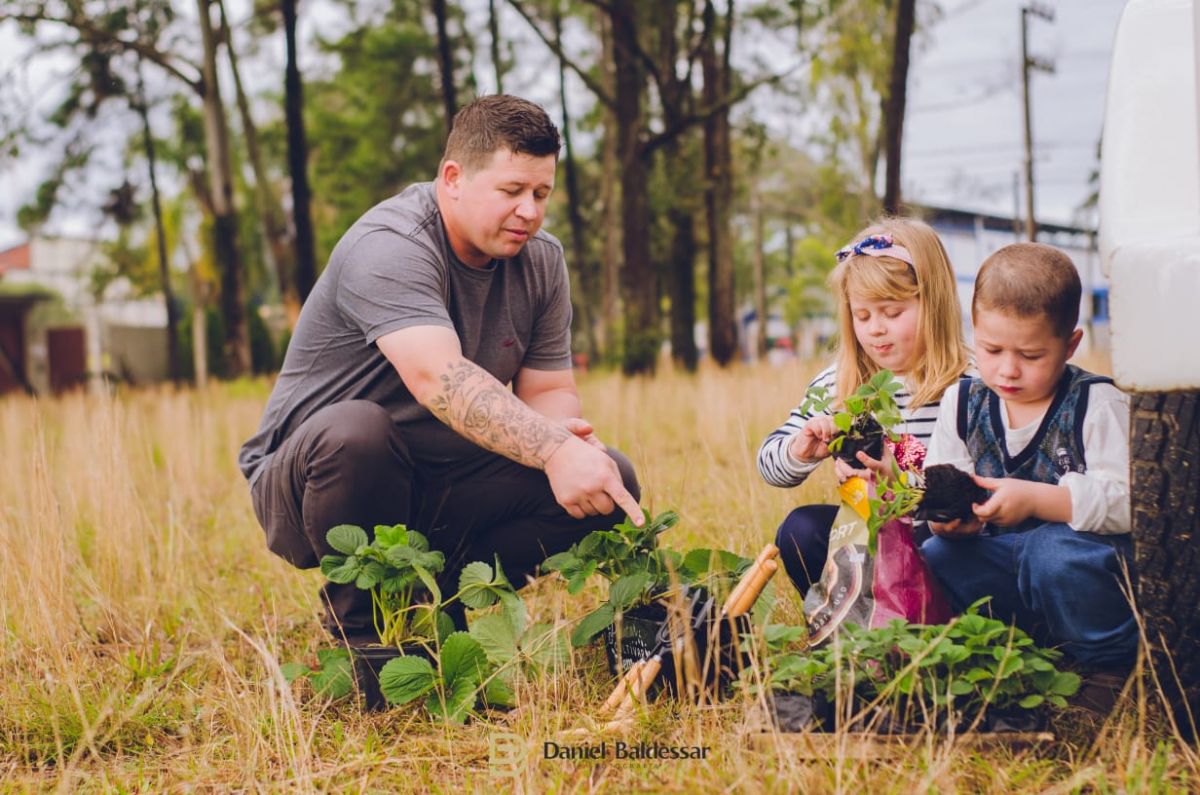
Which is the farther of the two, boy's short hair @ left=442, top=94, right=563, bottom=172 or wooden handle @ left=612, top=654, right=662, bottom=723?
boy's short hair @ left=442, top=94, right=563, bottom=172

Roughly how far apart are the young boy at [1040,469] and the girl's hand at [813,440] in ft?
0.78

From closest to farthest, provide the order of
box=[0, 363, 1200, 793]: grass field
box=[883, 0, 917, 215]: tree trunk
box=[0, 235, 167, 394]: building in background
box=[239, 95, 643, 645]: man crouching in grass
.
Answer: box=[0, 363, 1200, 793]: grass field, box=[239, 95, 643, 645]: man crouching in grass, box=[883, 0, 917, 215]: tree trunk, box=[0, 235, 167, 394]: building in background

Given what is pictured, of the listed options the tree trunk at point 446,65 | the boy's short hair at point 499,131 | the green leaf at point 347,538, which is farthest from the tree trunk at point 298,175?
the green leaf at point 347,538

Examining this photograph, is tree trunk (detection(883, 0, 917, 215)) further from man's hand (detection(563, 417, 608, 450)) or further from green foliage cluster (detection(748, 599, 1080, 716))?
green foliage cluster (detection(748, 599, 1080, 716))

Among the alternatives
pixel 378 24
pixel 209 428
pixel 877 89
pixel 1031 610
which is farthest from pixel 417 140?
pixel 1031 610

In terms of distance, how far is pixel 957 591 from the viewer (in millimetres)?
2422

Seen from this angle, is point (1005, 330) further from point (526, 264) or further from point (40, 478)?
point (40, 478)

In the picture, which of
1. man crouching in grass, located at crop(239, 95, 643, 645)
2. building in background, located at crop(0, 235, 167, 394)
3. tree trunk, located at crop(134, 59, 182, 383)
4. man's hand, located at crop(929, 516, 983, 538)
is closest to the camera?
man's hand, located at crop(929, 516, 983, 538)

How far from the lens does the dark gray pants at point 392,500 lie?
2664 millimetres

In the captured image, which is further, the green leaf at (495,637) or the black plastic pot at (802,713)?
the green leaf at (495,637)

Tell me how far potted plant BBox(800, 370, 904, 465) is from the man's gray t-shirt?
100 centimetres

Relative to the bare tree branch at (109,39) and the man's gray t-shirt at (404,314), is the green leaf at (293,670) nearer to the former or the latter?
the man's gray t-shirt at (404,314)

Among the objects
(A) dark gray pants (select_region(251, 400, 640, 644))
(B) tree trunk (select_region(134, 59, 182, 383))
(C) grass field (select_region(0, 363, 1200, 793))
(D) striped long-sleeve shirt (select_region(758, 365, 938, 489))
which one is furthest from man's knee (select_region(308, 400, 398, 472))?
(B) tree trunk (select_region(134, 59, 182, 383))

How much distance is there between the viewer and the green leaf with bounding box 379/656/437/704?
2.35 meters
